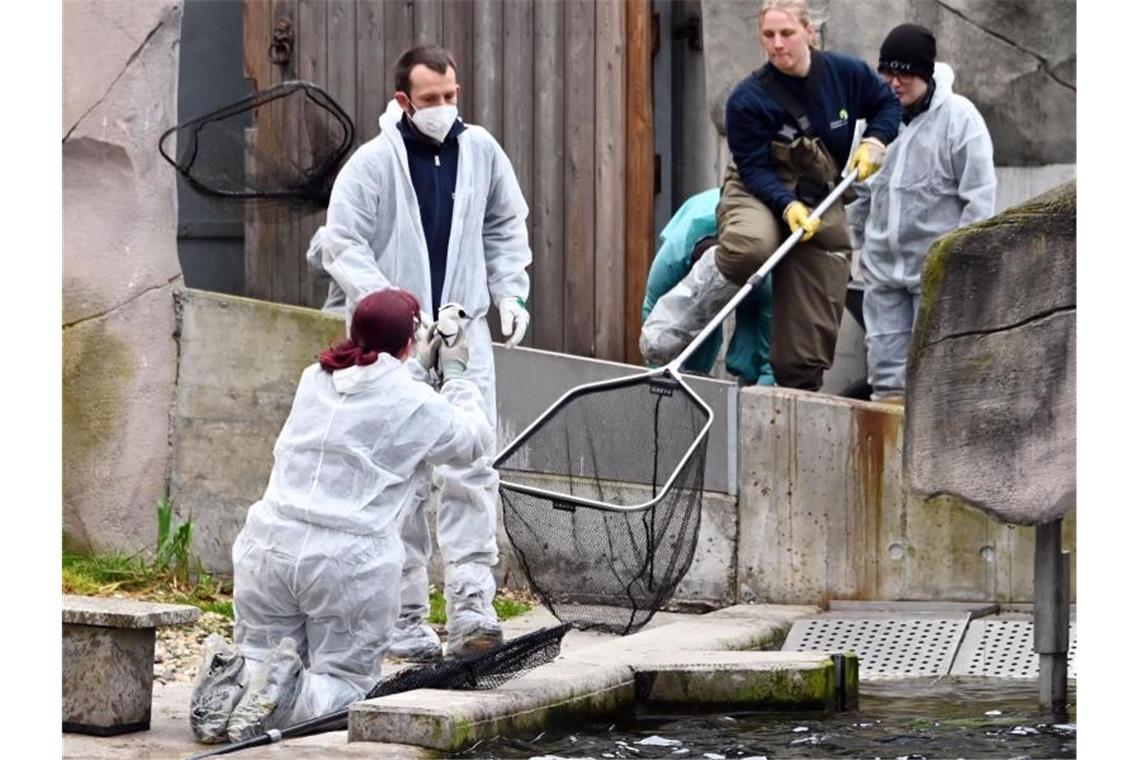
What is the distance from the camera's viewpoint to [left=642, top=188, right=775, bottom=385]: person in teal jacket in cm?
869

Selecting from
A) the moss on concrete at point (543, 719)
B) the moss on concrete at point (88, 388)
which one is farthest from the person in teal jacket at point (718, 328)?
the moss on concrete at point (543, 719)

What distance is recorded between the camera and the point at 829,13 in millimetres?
9719

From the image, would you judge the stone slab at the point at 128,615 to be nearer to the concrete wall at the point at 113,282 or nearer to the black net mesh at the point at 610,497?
the black net mesh at the point at 610,497

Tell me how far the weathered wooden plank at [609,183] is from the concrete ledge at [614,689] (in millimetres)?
2563

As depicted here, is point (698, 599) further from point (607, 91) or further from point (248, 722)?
point (248, 722)

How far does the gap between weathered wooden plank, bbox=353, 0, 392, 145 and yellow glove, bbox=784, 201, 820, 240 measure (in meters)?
2.62

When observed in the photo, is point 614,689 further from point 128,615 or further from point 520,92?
point 520,92

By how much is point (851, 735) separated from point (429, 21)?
5124mm

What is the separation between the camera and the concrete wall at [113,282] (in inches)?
344

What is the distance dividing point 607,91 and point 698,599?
2.48 metres

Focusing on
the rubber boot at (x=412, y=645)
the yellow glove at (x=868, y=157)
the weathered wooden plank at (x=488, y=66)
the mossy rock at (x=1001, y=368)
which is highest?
the weathered wooden plank at (x=488, y=66)

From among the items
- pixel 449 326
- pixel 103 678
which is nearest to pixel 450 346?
pixel 449 326

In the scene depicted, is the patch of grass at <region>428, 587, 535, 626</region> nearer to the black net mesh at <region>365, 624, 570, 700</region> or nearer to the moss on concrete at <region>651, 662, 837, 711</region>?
the moss on concrete at <region>651, 662, 837, 711</region>

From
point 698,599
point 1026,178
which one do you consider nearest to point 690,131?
point 1026,178
